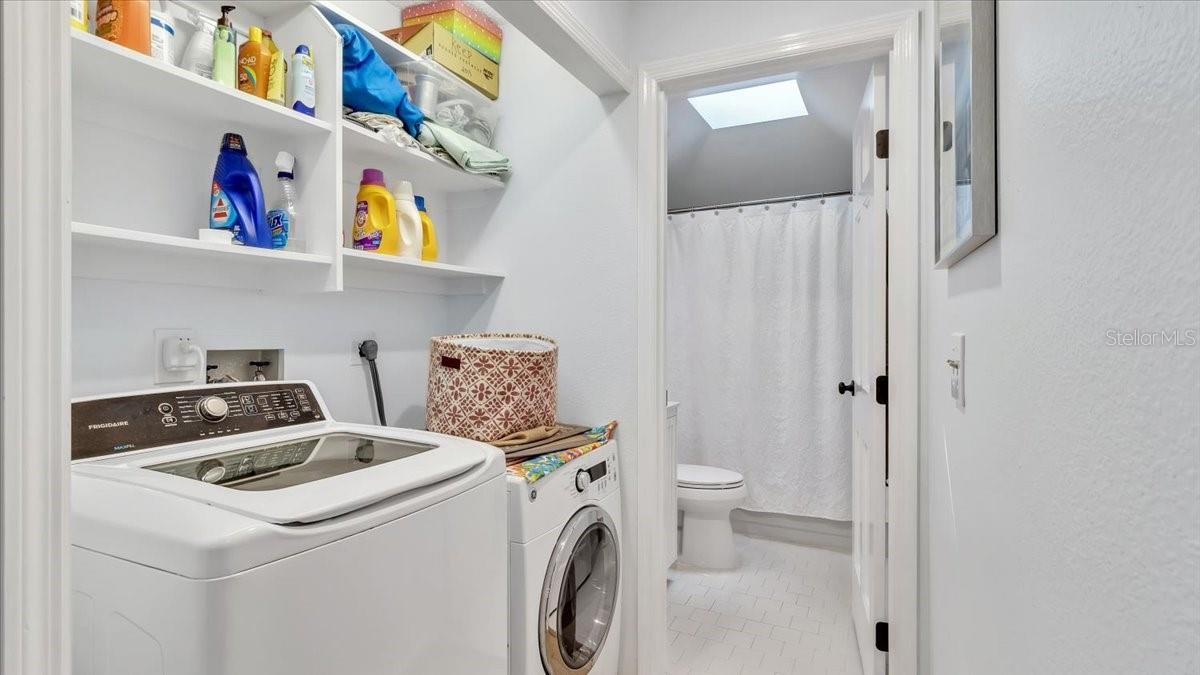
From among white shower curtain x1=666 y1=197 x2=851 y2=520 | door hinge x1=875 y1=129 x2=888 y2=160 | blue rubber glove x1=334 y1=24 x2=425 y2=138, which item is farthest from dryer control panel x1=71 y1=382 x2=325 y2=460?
white shower curtain x1=666 y1=197 x2=851 y2=520

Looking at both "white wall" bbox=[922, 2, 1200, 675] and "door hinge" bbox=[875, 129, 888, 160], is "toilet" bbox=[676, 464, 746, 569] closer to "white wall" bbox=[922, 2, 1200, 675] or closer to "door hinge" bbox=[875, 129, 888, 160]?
A: "door hinge" bbox=[875, 129, 888, 160]

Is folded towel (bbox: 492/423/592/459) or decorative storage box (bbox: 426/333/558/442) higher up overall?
decorative storage box (bbox: 426/333/558/442)

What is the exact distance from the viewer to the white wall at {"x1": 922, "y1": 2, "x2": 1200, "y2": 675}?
0.31 meters

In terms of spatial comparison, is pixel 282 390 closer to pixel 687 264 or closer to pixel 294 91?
pixel 294 91

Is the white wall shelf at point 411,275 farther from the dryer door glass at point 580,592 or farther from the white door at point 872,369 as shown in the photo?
the white door at point 872,369

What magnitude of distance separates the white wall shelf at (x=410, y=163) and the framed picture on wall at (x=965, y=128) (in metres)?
1.39

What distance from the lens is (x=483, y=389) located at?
1.58 m

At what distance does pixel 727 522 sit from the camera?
9.28ft

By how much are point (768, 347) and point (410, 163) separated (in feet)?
7.02

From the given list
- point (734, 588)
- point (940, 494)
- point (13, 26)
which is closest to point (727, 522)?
point (734, 588)

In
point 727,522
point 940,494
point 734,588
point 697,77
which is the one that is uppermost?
point 697,77

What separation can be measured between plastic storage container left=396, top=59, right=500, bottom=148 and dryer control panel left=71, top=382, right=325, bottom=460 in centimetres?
102

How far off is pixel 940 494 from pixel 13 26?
1514 millimetres

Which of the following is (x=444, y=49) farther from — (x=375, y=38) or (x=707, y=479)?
(x=707, y=479)
